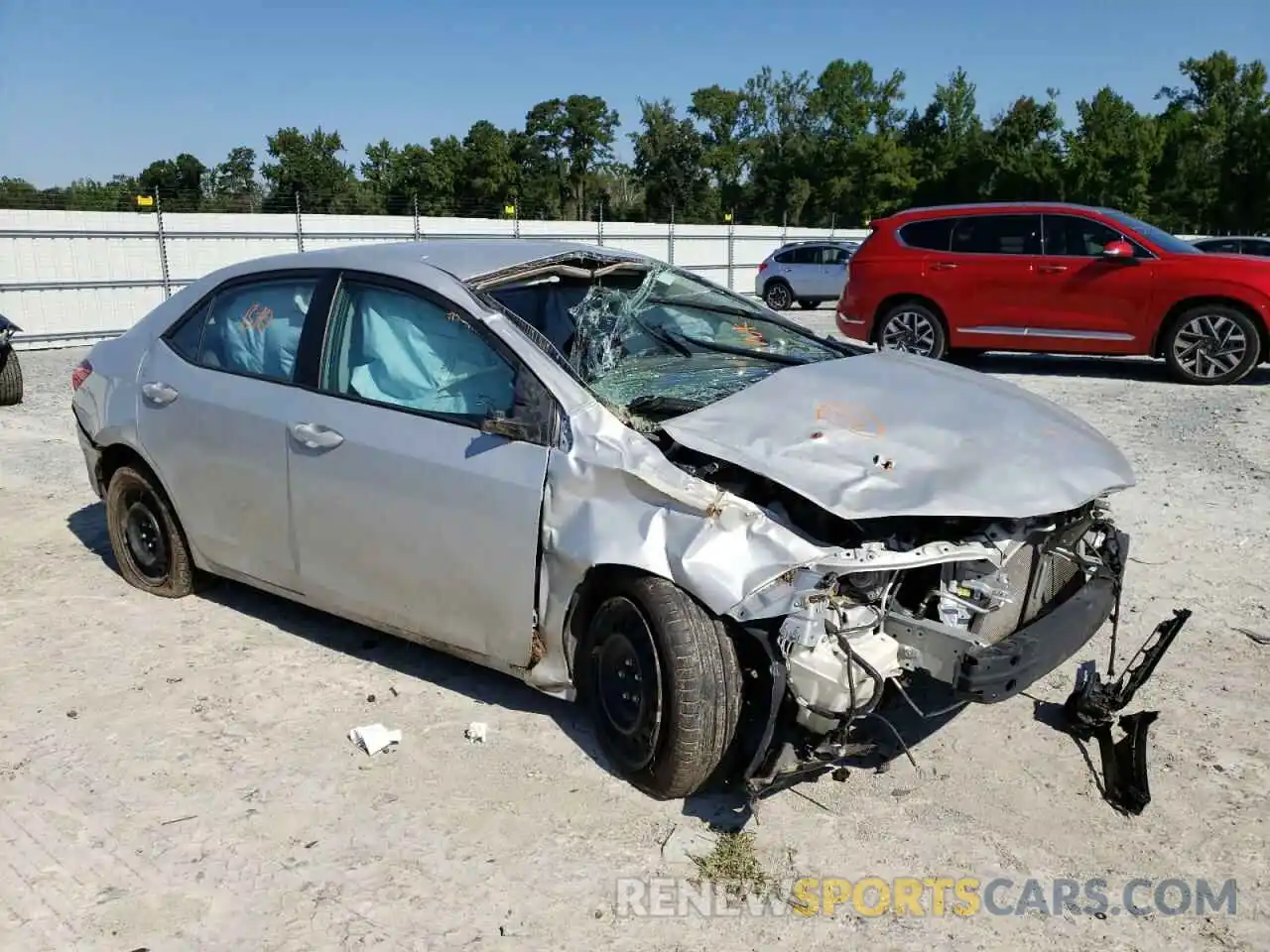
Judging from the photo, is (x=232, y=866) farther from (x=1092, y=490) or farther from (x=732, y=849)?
(x=1092, y=490)

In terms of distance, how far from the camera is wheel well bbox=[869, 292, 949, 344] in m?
11.2

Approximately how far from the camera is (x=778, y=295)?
22.4 metres

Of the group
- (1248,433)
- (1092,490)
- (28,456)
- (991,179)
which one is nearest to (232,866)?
(1092,490)

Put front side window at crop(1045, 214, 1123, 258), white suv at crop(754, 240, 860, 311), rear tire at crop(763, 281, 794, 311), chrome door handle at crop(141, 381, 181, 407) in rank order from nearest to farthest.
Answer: chrome door handle at crop(141, 381, 181, 407) → front side window at crop(1045, 214, 1123, 258) → white suv at crop(754, 240, 860, 311) → rear tire at crop(763, 281, 794, 311)

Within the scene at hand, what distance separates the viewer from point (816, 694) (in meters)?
2.93

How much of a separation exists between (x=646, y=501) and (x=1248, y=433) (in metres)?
6.78

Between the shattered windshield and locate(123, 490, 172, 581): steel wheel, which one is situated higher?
the shattered windshield

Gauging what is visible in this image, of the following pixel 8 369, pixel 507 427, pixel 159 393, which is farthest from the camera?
pixel 8 369

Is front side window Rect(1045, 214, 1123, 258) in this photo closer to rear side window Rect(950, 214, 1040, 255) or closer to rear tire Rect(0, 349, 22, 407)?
rear side window Rect(950, 214, 1040, 255)

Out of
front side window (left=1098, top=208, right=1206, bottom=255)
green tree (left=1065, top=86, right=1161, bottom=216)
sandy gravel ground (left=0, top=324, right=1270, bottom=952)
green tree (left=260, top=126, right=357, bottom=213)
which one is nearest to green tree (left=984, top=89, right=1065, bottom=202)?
green tree (left=1065, top=86, right=1161, bottom=216)

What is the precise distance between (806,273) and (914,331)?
10.9 m

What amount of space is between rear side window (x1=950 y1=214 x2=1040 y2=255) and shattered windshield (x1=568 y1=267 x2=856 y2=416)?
7039mm

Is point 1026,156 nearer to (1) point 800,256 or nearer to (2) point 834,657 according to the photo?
(1) point 800,256
